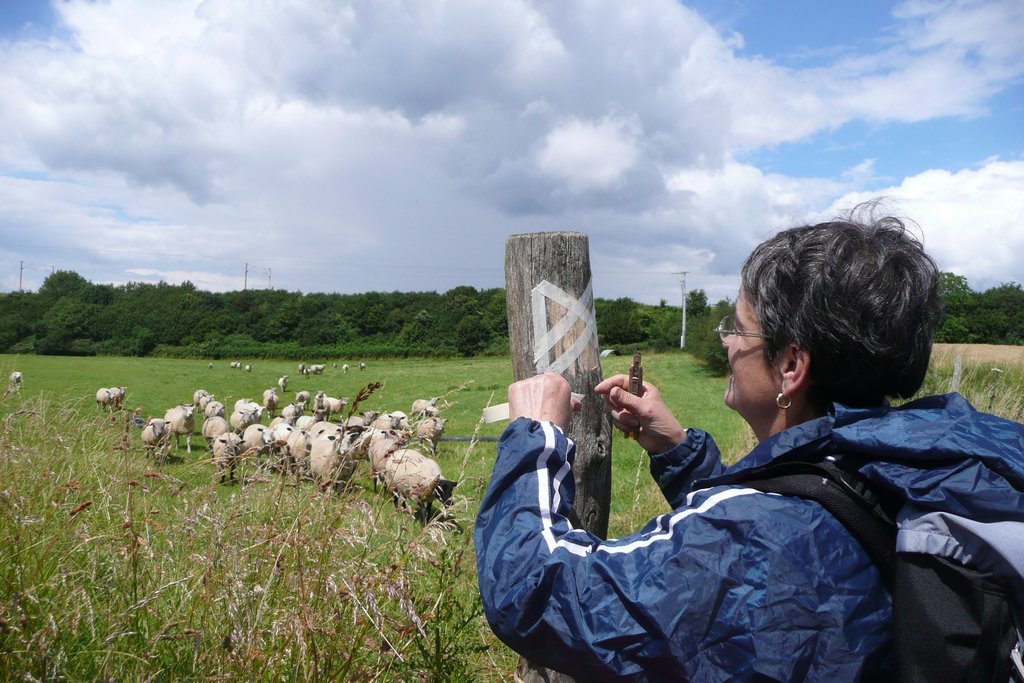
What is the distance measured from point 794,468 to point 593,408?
1431 mm

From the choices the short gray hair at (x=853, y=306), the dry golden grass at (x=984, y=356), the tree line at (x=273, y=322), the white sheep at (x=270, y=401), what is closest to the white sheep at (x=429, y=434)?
the short gray hair at (x=853, y=306)

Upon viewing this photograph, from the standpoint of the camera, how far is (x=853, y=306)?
1.60 metres

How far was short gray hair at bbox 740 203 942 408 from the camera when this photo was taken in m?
1.60

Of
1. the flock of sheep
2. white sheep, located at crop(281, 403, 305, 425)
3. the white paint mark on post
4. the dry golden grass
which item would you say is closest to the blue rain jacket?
the white paint mark on post

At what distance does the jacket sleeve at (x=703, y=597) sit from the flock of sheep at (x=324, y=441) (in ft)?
5.35

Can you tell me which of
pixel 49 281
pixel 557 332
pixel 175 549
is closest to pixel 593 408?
pixel 557 332

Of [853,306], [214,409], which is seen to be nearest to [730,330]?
[853,306]

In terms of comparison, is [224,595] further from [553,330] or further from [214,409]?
[214,409]

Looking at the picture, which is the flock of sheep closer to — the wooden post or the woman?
the wooden post

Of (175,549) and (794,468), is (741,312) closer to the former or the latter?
(794,468)

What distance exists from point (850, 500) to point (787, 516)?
0.13 m

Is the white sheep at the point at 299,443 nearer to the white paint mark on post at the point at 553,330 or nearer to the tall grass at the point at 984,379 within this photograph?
the white paint mark on post at the point at 553,330

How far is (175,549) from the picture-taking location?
3727mm

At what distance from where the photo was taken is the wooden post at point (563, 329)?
2.73 metres
